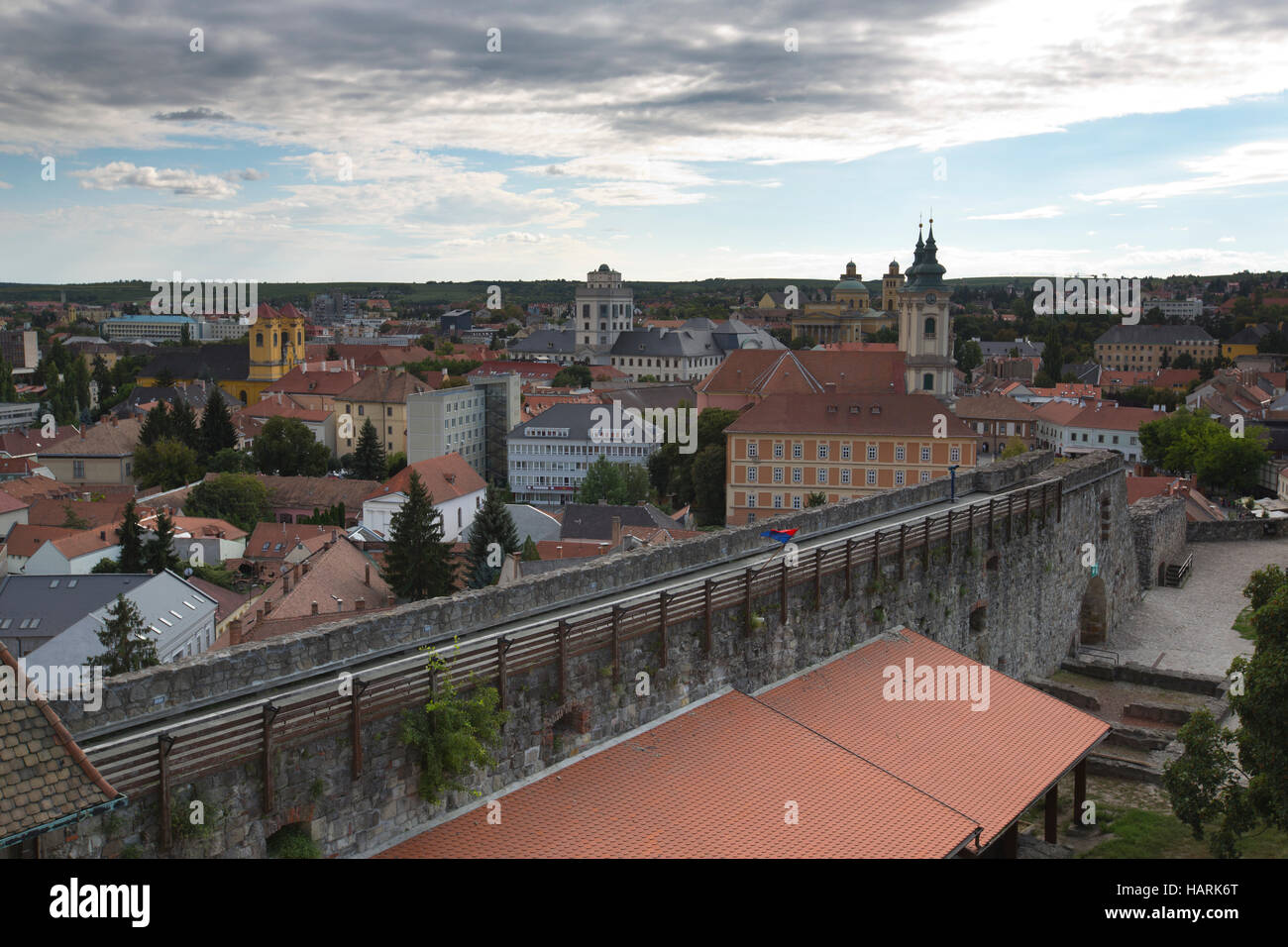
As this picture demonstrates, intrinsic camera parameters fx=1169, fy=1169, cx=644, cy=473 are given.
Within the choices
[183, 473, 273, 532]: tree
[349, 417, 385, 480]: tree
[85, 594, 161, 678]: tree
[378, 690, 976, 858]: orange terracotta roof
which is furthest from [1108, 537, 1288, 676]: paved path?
[349, 417, 385, 480]: tree

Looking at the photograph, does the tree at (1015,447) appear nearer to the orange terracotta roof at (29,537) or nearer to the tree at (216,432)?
the orange terracotta roof at (29,537)

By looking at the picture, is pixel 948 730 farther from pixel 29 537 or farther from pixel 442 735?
pixel 29 537

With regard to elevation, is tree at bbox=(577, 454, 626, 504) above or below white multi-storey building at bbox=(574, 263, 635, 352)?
below

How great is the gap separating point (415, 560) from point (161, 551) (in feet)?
42.2

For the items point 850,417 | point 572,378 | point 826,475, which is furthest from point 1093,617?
point 572,378

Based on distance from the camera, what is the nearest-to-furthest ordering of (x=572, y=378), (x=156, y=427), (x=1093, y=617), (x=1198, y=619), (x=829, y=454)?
(x=1093, y=617)
(x=1198, y=619)
(x=829, y=454)
(x=156, y=427)
(x=572, y=378)

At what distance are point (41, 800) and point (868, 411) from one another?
5654 centimetres

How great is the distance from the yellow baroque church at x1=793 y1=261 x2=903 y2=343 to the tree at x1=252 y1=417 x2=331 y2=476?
10629 cm

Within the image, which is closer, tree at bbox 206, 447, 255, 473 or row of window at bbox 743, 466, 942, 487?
row of window at bbox 743, 466, 942, 487

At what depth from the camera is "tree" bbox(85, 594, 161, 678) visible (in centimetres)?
3094

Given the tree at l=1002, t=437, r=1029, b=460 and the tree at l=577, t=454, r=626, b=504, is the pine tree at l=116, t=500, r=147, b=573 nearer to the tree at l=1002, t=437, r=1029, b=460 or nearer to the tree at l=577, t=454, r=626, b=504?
the tree at l=577, t=454, r=626, b=504

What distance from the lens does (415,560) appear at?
160ft

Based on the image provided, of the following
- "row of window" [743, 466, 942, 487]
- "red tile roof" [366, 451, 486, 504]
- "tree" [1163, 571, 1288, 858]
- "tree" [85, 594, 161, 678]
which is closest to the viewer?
"tree" [1163, 571, 1288, 858]

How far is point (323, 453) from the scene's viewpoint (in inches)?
3455
